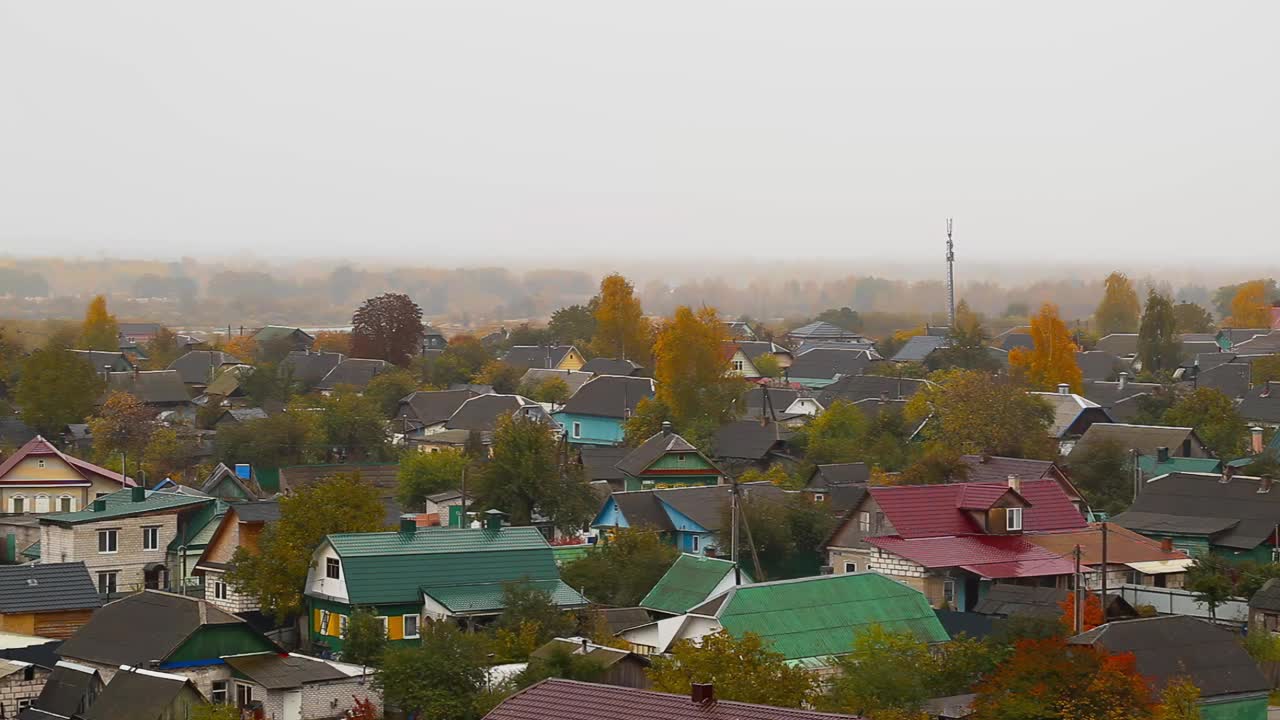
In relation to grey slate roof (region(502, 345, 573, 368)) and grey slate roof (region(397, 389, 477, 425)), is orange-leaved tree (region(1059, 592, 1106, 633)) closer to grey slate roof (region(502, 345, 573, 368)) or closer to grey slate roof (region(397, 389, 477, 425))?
grey slate roof (region(397, 389, 477, 425))

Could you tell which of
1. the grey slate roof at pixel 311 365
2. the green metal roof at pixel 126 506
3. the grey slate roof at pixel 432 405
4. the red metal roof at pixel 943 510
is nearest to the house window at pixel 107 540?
the green metal roof at pixel 126 506

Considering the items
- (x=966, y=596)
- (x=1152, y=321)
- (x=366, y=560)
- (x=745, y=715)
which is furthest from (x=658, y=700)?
(x=1152, y=321)

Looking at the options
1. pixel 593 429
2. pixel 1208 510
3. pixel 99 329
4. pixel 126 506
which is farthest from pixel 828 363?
pixel 126 506

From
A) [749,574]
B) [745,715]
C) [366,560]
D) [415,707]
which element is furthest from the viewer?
[749,574]

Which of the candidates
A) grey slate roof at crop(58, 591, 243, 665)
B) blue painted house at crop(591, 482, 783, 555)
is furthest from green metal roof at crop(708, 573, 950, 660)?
blue painted house at crop(591, 482, 783, 555)

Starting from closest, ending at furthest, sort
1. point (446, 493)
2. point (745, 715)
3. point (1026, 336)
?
1. point (745, 715)
2. point (446, 493)
3. point (1026, 336)

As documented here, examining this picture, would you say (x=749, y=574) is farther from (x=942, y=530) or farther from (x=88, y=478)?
(x=88, y=478)

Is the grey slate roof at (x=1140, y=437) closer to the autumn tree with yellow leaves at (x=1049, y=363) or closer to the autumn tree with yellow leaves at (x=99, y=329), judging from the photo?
the autumn tree with yellow leaves at (x=1049, y=363)
